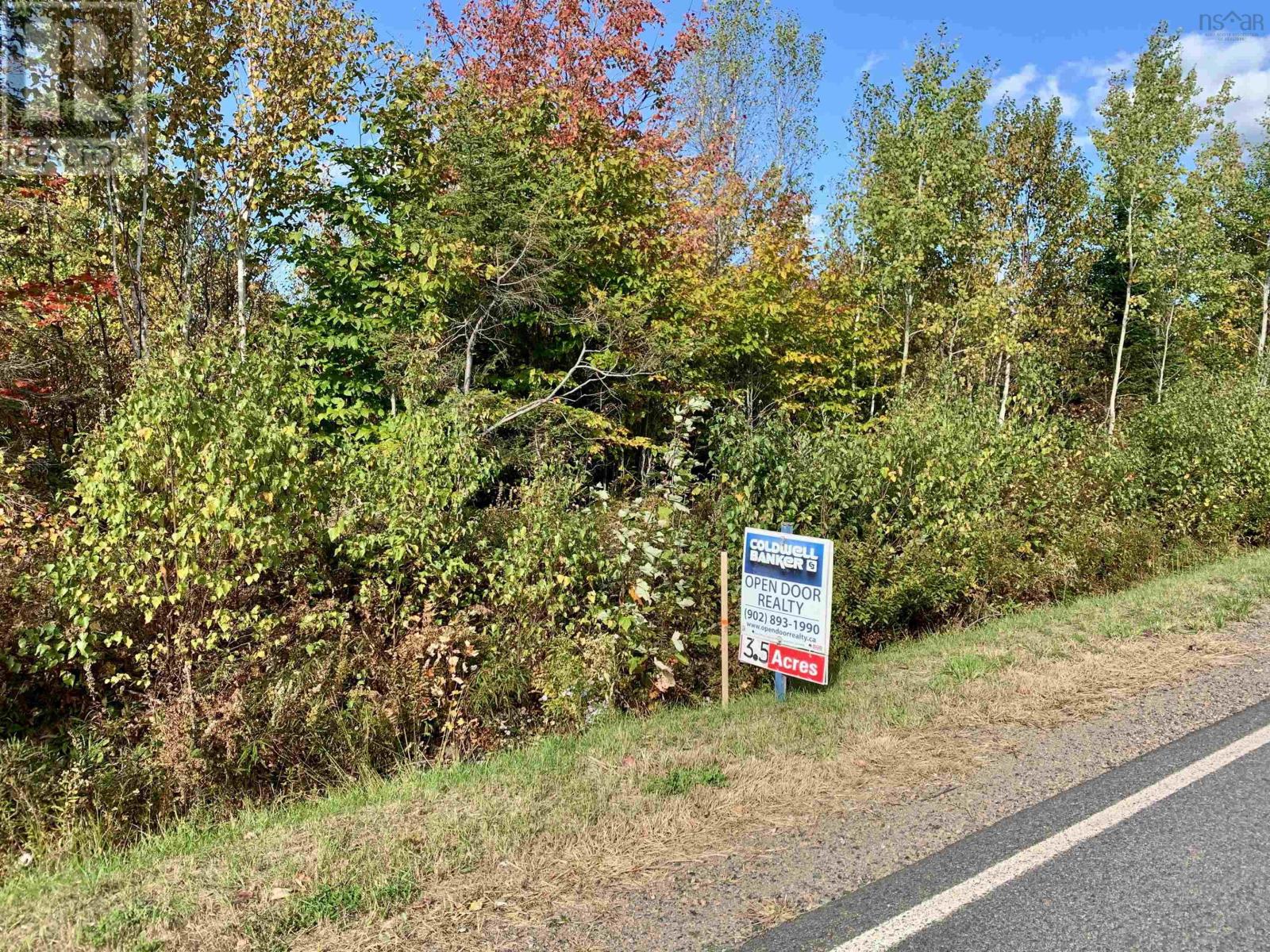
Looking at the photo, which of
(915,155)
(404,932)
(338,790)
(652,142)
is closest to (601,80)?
(652,142)

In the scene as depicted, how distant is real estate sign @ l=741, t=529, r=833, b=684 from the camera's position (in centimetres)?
619

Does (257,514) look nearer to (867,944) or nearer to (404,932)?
(404,932)

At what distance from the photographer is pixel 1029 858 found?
12.2ft

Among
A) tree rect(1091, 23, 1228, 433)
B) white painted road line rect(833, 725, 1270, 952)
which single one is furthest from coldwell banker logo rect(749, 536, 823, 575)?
tree rect(1091, 23, 1228, 433)

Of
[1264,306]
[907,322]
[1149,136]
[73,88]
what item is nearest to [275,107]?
[73,88]

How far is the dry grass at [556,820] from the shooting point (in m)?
3.46

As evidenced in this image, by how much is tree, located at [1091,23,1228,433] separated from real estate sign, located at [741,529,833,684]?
68.7 feet

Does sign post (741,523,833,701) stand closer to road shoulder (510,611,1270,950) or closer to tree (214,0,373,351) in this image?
road shoulder (510,611,1270,950)

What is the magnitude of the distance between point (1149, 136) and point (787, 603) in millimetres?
25035

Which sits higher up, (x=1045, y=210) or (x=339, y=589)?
(x=1045, y=210)

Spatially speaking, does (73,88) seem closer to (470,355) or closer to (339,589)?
(470,355)

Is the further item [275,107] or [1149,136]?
[1149,136]

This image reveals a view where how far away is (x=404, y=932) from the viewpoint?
10.9 ft

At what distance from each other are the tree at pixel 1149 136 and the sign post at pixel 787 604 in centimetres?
2093
